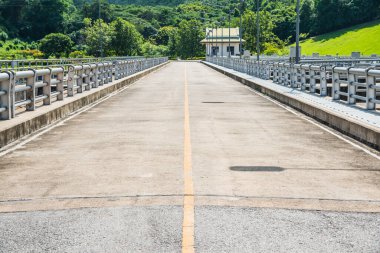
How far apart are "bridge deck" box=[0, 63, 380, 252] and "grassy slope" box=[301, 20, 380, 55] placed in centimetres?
15022

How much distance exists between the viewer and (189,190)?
339 inches

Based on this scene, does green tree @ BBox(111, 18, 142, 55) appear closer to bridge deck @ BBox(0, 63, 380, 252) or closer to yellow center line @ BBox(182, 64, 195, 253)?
bridge deck @ BBox(0, 63, 380, 252)

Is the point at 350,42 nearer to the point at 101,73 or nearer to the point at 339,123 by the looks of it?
the point at 101,73

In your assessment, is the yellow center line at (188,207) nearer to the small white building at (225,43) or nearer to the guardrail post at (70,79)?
the guardrail post at (70,79)

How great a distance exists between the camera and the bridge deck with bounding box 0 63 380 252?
6484 millimetres

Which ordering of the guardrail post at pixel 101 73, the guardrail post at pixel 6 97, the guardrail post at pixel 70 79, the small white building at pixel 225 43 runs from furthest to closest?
the small white building at pixel 225 43 < the guardrail post at pixel 101 73 < the guardrail post at pixel 70 79 < the guardrail post at pixel 6 97

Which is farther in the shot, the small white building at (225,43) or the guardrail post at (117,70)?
the small white building at (225,43)

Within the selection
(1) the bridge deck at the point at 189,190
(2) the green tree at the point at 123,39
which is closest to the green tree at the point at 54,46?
(2) the green tree at the point at 123,39

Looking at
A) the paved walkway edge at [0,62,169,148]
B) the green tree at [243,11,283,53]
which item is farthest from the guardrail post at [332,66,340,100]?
the green tree at [243,11,283,53]

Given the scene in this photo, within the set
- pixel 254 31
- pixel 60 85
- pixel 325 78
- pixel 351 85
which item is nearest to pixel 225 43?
pixel 254 31

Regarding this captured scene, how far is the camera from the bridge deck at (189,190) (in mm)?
6484

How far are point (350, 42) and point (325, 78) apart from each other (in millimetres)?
160003

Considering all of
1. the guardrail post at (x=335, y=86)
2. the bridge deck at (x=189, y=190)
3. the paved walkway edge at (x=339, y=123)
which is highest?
the guardrail post at (x=335, y=86)

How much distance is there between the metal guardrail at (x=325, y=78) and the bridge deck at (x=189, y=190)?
2465 millimetres
